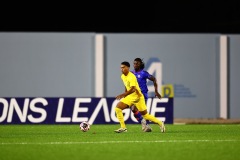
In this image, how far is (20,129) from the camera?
20.3m

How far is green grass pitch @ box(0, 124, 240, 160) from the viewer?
502 inches

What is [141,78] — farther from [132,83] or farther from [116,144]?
[116,144]

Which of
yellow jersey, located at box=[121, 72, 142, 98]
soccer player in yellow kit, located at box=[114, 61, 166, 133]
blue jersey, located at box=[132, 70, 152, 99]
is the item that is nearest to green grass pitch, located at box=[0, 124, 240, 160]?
soccer player in yellow kit, located at box=[114, 61, 166, 133]

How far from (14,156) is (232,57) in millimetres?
16085

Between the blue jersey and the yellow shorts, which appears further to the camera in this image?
the blue jersey
